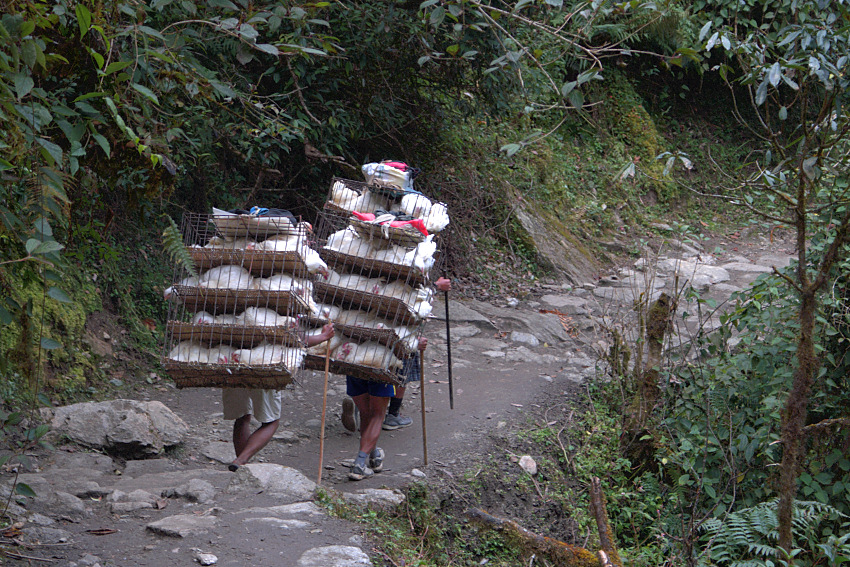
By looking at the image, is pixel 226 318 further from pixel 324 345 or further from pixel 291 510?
pixel 291 510

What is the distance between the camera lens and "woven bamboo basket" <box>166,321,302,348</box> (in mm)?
4000

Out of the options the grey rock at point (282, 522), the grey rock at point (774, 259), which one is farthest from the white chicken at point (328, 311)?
the grey rock at point (774, 259)

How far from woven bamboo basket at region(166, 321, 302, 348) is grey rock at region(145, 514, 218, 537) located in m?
0.94

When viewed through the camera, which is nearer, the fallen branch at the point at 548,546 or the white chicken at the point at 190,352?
the fallen branch at the point at 548,546

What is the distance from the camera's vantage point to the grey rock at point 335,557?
10.9ft

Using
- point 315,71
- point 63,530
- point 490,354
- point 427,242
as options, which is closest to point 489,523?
point 427,242

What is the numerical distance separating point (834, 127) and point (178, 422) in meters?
4.76

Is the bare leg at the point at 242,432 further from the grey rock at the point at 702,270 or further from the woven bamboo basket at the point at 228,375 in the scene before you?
the grey rock at the point at 702,270

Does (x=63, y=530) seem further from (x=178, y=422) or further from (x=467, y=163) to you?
(x=467, y=163)

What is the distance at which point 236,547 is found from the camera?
3424 mm

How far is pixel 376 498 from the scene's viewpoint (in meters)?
4.35

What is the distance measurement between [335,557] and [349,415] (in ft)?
8.14

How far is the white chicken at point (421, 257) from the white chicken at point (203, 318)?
47.6 inches

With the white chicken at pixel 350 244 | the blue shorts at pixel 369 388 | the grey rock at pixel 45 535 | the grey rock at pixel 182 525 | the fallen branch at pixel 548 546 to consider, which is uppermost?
the white chicken at pixel 350 244
